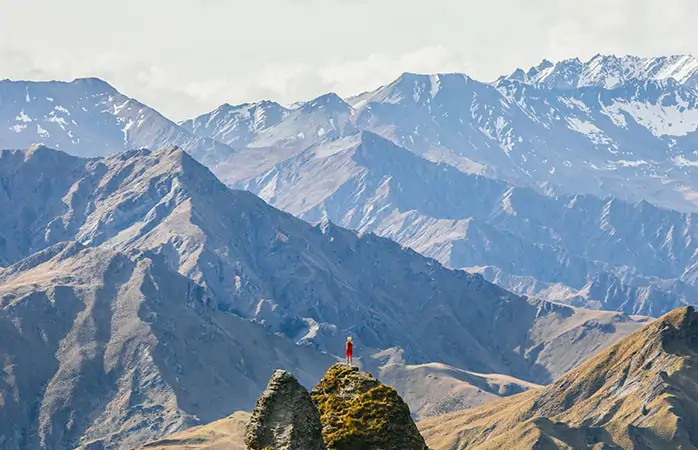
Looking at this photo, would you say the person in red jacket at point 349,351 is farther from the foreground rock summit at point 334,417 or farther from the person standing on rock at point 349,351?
the foreground rock summit at point 334,417

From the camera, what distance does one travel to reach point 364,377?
1896 inches

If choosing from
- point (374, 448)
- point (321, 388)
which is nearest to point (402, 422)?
point (374, 448)

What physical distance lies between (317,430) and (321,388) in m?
7.70

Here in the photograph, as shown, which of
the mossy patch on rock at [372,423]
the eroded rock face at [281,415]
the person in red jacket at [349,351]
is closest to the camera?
the eroded rock face at [281,415]

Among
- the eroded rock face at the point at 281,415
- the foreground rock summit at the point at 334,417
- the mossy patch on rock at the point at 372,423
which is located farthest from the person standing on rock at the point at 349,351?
the eroded rock face at the point at 281,415

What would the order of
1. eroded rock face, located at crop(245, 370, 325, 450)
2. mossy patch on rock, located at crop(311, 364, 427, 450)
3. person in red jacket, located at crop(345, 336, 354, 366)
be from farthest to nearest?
person in red jacket, located at crop(345, 336, 354, 366) → mossy patch on rock, located at crop(311, 364, 427, 450) → eroded rock face, located at crop(245, 370, 325, 450)

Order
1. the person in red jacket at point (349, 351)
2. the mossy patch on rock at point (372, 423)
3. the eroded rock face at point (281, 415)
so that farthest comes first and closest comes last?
the person in red jacket at point (349, 351) < the mossy patch on rock at point (372, 423) < the eroded rock face at point (281, 415)

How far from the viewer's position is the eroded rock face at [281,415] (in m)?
41.8

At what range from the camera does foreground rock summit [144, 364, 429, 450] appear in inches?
1650

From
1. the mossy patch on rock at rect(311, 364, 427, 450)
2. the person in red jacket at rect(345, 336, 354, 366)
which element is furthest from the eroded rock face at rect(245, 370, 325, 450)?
the person in red jacket at rect(345, 336, 354, 366)

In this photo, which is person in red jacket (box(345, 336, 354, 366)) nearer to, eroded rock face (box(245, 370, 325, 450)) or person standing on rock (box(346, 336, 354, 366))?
person standing on rock (box(346, 336, 354, 366))

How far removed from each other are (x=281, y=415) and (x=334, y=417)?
5706 millimetres

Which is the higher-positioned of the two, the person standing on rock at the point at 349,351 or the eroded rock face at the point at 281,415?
the person standing on rock at the point at 349,351

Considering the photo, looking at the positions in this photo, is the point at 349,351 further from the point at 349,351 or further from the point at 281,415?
the point at 281,415
